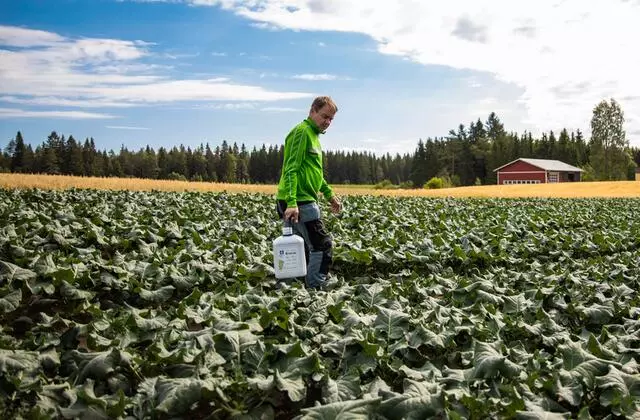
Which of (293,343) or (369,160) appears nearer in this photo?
(293,343)

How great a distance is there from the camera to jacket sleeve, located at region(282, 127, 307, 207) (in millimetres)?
6047

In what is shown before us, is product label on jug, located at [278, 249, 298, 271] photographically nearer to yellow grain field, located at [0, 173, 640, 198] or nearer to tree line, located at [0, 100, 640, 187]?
yellow grain field, located at [0, 173, 640, 198]

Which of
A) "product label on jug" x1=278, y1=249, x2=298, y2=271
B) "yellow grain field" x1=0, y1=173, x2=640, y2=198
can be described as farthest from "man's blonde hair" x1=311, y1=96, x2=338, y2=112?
"yellow grain field" x1=0, y1=173, x2=640, y2=198

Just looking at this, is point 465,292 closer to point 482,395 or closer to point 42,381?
point 482,395

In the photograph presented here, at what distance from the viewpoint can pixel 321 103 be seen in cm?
606

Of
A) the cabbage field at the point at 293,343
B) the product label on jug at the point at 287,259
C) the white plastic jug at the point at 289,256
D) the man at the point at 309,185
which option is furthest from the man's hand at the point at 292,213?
the cabbage field at the point at 293,343

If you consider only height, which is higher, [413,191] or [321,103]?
[321,103]

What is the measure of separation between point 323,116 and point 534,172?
251 ft

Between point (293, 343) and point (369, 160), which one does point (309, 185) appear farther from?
point (369, 160)

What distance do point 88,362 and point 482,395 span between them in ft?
8.34

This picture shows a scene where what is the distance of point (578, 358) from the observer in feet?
12.8

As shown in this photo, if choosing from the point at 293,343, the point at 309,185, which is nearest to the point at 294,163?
the point at 309,185

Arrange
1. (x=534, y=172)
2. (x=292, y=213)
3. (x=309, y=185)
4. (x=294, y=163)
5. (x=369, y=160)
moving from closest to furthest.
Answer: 1. (x=292, y=213)
2. (x=294, y=163)
3. (x=309, y=185)
4. (x=534, y=172)
5. (x=369, y=160)

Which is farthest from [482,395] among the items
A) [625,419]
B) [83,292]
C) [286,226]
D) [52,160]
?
[52,160]
